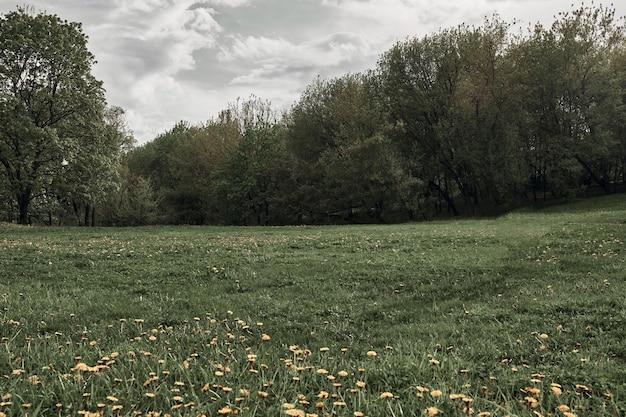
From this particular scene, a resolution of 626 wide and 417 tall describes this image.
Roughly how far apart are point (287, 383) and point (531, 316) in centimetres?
427

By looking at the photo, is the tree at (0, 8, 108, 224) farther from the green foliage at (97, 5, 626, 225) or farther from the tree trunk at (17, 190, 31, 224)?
the green foliage at (97, 5, 626, 225)

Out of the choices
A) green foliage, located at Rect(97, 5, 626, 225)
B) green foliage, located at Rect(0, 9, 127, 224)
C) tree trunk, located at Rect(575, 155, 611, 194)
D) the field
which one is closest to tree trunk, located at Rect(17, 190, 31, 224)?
green foliage, located at Rect(0, 9, 127, 224)

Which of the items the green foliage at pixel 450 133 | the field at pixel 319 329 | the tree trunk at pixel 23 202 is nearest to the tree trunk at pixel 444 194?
the green foliage at pixel 450 133

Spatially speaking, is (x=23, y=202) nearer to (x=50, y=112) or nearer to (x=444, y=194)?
(x=50, y=112)

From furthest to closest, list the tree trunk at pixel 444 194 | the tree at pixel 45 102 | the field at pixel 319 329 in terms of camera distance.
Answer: the tree trunk at pixel 444 194 → the tree at pixel 45 102 → the field at pixel 319 329

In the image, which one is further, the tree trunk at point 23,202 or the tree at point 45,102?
the tree trunk at point 23,202

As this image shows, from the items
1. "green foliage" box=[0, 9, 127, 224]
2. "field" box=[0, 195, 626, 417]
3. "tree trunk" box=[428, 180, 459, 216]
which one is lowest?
"field" box=[0, 195, 626, 417]

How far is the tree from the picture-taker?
89.6 feet

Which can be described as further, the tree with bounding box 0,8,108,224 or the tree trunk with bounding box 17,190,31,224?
the tree trunk with bounding box 17,190,31,224

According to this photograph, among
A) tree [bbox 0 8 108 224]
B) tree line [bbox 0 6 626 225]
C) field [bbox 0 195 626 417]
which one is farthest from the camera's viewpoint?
tree line [bbox 0 6 626 225]

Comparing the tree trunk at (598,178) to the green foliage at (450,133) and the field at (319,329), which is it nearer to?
the green foliage at (450,133)

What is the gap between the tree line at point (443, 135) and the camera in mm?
35062

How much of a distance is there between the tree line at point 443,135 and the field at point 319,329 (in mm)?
23192

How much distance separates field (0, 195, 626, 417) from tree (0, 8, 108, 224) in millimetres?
17287
